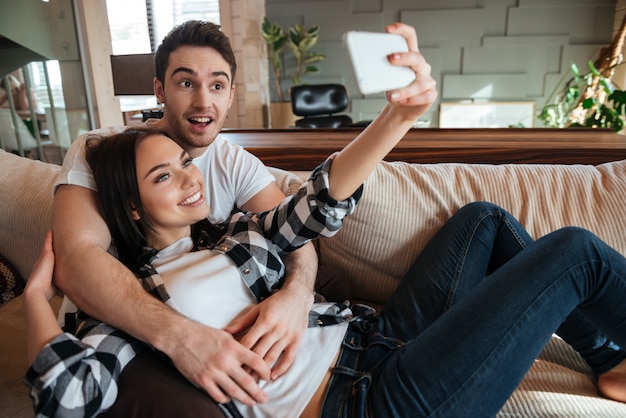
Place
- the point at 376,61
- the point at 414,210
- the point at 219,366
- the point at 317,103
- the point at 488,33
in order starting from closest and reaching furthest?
1. the point at 376,61
2. the point at 219,366
3. the point at 414,210
4. the point at 317,103
5. the point at 488,33

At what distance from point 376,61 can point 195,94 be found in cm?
66

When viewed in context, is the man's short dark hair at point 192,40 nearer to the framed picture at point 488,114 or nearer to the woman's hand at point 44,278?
the woman's hand at point 44,278

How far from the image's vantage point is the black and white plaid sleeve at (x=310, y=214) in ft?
2.89

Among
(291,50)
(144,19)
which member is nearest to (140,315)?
(144,19)

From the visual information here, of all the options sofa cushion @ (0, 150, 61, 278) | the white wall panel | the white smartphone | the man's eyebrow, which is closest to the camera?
the white smartphone

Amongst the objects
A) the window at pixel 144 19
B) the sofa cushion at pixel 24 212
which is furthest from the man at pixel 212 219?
the window at pixel 144 19

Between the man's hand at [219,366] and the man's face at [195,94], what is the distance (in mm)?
574

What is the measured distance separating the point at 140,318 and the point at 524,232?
36.8 inches

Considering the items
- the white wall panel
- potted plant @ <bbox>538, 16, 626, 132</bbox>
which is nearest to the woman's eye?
potted plant @ <bbox>538, 16, 626, 132</bbox>

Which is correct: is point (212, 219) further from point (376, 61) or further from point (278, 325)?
point (376, 61)

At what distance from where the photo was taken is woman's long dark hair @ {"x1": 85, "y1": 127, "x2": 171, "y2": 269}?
94 centimetres

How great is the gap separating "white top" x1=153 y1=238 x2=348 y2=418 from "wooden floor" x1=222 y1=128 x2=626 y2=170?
26.7 inches

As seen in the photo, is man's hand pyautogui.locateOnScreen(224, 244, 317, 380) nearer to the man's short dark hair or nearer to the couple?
the couple

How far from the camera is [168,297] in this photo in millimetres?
853
